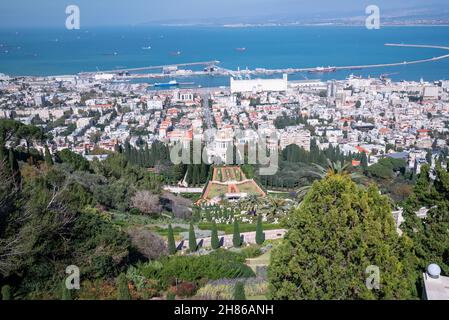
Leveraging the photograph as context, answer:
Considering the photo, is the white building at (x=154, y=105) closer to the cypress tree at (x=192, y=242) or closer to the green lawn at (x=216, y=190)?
the green lawn at (x=216, y=190)

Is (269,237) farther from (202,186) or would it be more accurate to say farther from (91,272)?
(202,186)

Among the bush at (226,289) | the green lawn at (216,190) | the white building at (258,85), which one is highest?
the white building at (258,85)

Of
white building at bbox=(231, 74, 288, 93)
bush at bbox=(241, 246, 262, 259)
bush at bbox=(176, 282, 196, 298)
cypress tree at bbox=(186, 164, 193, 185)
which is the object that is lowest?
cypress tree at bbox=(186, 164, 193, 185)

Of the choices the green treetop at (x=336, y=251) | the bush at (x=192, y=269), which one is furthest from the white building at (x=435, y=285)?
the bush at (x=192, y=269)

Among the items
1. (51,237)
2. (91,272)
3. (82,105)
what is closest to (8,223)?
(51,237)

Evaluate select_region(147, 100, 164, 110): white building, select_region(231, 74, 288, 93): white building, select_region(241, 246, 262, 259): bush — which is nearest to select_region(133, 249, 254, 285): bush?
select_region(241, 246, 262, 259): bush

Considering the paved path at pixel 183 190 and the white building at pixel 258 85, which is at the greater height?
the white building at pixel 258 85

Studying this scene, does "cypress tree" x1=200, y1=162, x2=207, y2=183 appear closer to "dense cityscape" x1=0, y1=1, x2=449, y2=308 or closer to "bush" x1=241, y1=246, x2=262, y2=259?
"dense cityscape" x1=0, y1=1, x2=449, y2=308

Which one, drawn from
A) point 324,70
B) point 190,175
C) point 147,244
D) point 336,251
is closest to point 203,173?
point 190,175
